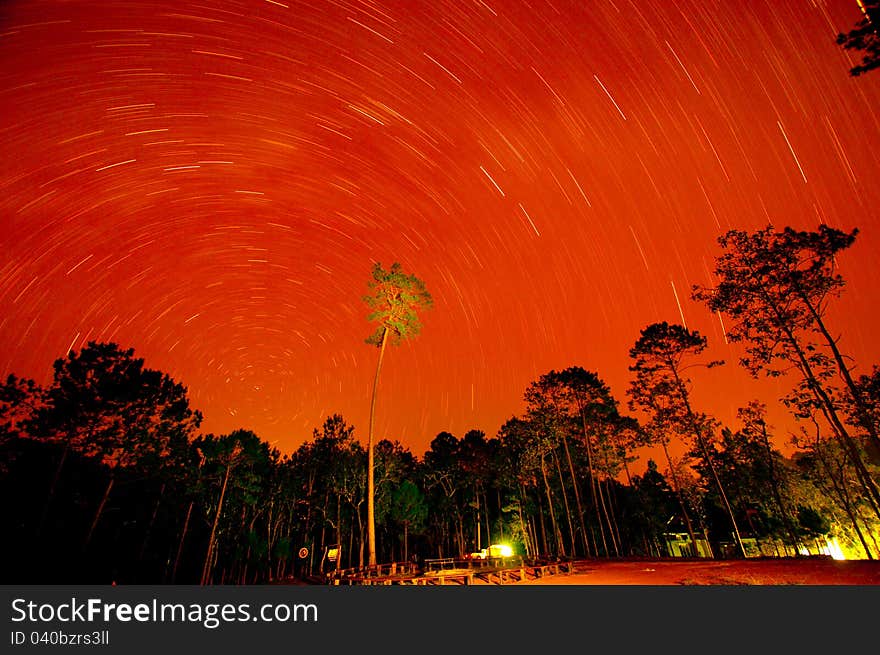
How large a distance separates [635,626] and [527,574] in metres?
17.1

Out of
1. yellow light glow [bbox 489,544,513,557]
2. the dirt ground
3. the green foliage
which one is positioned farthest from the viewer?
yellow light glow [bbox 489,544,513,557]

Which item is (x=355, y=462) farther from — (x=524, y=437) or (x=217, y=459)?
(x=524, y=437)

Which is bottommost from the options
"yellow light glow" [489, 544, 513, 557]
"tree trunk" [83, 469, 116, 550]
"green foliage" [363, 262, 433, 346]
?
"yellow light glow" [489, 544, 513, 557]

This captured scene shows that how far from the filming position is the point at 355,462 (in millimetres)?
44438

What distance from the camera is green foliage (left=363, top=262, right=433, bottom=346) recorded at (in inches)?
917

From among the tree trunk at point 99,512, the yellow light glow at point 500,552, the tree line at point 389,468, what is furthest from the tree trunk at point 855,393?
the tree trunk at point 99,512

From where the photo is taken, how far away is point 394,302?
76.9ft

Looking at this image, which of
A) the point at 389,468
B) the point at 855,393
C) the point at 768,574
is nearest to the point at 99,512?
the point at 389,468

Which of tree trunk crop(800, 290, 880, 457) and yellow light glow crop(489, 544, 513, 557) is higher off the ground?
tree trunk crop(800, 290, 880, 457)

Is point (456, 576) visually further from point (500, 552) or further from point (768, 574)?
point (500, 552)

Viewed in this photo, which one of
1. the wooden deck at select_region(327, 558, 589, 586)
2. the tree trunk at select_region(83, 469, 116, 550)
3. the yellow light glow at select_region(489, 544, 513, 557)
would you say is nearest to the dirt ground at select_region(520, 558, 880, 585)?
the wooden deck at select_region(327, 558, 589, 586)

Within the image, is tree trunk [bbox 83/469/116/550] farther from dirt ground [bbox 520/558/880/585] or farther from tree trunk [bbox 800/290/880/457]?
tree trunk [bbox 800/290/880/457]

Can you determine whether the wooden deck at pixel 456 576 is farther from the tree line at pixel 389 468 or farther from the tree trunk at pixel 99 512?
the tree trunk at pixel 99 512

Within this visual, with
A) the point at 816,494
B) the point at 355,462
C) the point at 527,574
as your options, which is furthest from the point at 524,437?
the point at 816,494
